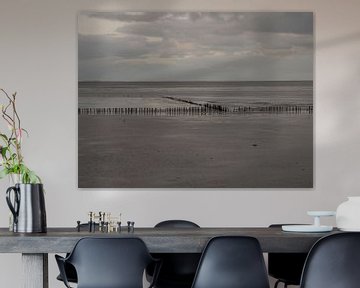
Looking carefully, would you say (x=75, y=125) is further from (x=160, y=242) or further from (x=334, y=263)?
(x=334, y=263)

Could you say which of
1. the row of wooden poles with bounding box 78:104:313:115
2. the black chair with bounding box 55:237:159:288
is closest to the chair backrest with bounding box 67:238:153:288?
the black chair with bounding box 55:237:159:288

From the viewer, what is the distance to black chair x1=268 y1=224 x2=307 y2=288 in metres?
4.75

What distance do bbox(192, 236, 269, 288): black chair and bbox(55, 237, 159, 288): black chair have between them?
0.28 metres

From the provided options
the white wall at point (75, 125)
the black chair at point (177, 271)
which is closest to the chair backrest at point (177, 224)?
the black chair at point (177, 271)

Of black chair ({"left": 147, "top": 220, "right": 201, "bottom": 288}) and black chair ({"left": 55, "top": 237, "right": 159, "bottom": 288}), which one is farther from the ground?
black chair ({"left": 55, "top": 237, "right": 159, "bottom": 288})

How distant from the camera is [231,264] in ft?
11.9

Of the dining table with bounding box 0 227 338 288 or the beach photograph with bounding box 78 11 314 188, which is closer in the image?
the dining table with bounding box 0 227 338 288

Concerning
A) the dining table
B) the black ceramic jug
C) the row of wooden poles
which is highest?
the row of wooden poles

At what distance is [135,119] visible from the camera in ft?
19.3

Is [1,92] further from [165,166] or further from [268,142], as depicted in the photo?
[268,142]

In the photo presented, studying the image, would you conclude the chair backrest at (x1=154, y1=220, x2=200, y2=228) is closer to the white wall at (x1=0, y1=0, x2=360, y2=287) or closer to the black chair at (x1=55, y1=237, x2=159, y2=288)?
the white wall at (x1=0, y1=0, x2=360, y2=287)

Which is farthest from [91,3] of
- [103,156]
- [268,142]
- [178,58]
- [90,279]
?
[90,279]

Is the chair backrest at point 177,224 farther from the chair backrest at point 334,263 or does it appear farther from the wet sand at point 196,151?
the chair backrest at point 334,263

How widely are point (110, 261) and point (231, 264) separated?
60 centimetres
